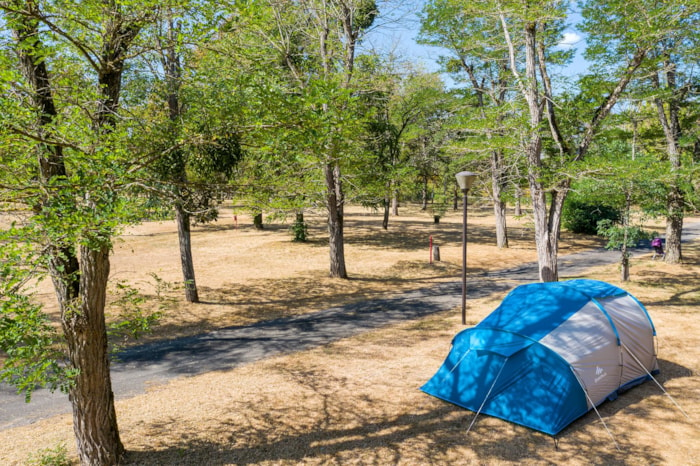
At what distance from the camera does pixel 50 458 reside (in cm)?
580

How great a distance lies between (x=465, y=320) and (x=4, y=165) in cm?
1041

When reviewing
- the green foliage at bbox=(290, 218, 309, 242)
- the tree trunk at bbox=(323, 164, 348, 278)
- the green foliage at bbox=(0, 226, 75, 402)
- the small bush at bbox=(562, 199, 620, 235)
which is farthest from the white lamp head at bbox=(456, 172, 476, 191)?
the small bush at bbox=(562, 199, 620, 235)

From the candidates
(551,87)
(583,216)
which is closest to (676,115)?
(551,87)

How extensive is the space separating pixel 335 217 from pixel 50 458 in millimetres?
11877

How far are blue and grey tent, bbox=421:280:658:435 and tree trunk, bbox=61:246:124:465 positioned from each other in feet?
16.3

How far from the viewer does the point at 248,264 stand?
19.3 m

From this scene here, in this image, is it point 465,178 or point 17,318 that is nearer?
point 17,318

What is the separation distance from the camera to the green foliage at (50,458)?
18.8 ft

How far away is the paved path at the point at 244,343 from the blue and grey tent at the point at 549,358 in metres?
4.18

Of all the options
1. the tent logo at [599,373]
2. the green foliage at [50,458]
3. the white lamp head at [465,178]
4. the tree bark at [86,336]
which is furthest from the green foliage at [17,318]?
the white lamp head at [465,178]

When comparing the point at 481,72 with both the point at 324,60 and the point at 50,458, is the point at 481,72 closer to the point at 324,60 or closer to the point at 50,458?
the point at 324,60

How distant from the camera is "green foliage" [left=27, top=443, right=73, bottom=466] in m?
5.74

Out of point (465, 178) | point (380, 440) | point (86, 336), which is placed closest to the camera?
point (86, 336)

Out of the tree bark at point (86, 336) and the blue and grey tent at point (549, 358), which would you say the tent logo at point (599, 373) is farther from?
the tree bark at point (86, 336)
